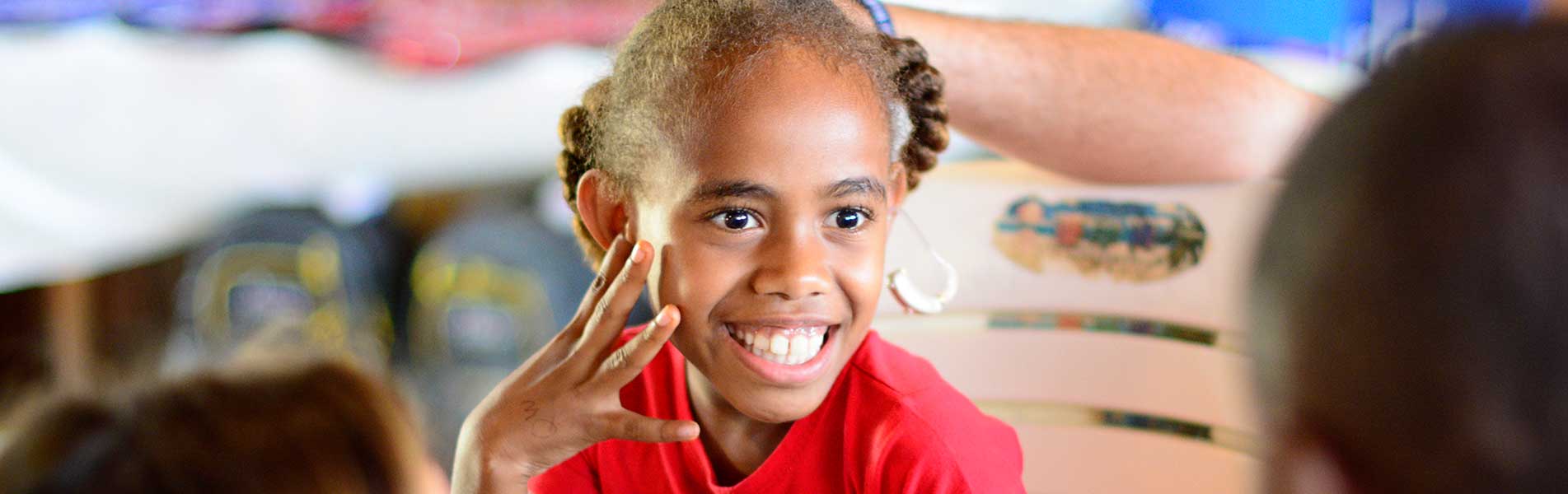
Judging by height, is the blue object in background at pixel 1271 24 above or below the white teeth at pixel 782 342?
above

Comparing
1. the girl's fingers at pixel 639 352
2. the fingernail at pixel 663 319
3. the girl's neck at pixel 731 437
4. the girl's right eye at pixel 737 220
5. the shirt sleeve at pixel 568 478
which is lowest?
the shirt sleeve at pixel 568 478

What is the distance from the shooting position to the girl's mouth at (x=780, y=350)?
30.5 inches

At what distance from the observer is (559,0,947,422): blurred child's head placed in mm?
759

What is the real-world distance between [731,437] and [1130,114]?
0.44 metres

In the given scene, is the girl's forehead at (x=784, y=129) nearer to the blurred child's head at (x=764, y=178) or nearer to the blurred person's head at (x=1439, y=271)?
the blurred child's head at (x=764, y=178)

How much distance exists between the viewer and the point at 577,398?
78 cm

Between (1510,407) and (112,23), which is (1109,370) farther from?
(112,23)

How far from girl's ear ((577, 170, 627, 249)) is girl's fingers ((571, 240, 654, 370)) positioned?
0.26ft

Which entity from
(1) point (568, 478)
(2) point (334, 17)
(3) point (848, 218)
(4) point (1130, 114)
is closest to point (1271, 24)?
(4) point (1130, 114)

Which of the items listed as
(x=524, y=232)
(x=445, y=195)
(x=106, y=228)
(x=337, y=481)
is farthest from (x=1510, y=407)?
(x=106, y=228)

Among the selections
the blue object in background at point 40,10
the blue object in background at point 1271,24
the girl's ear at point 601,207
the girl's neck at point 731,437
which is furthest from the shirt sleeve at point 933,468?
the blue object in background at point 40,10

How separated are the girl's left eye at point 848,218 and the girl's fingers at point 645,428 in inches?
6.0

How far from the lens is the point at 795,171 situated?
76cm

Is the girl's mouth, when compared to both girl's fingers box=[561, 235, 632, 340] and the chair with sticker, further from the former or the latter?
the chair with sticker
